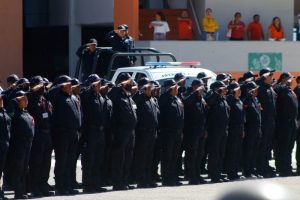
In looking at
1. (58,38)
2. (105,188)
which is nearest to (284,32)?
(58,38)

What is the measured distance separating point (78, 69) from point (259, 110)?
13.1ft

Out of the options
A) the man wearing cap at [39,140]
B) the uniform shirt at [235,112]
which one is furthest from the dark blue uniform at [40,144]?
the uniform shirt at [235,112]

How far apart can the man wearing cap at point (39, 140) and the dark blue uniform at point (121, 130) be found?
1.20 metres

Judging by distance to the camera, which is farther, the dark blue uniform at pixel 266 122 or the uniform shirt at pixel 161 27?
the uniform shirt at pixel 161 27

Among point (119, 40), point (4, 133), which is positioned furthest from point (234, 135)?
point (4, 133)

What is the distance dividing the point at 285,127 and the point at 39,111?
→ 4914mm

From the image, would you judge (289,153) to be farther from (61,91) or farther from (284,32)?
(284,32)

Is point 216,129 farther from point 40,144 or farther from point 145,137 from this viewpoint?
point 40,144

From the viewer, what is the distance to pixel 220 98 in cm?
1342

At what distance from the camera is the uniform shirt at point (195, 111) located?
43.0 feet

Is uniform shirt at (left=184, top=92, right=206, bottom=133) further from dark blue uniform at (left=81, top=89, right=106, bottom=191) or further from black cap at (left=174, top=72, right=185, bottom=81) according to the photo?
dark blue uniform at (left=81, top=89, right=106, bottom=191)

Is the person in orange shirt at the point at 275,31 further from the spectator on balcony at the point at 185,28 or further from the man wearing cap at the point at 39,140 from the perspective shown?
the man wearing cap at the point at 39,140

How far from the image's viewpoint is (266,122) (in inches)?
558

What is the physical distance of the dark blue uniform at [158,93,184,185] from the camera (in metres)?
12.8
